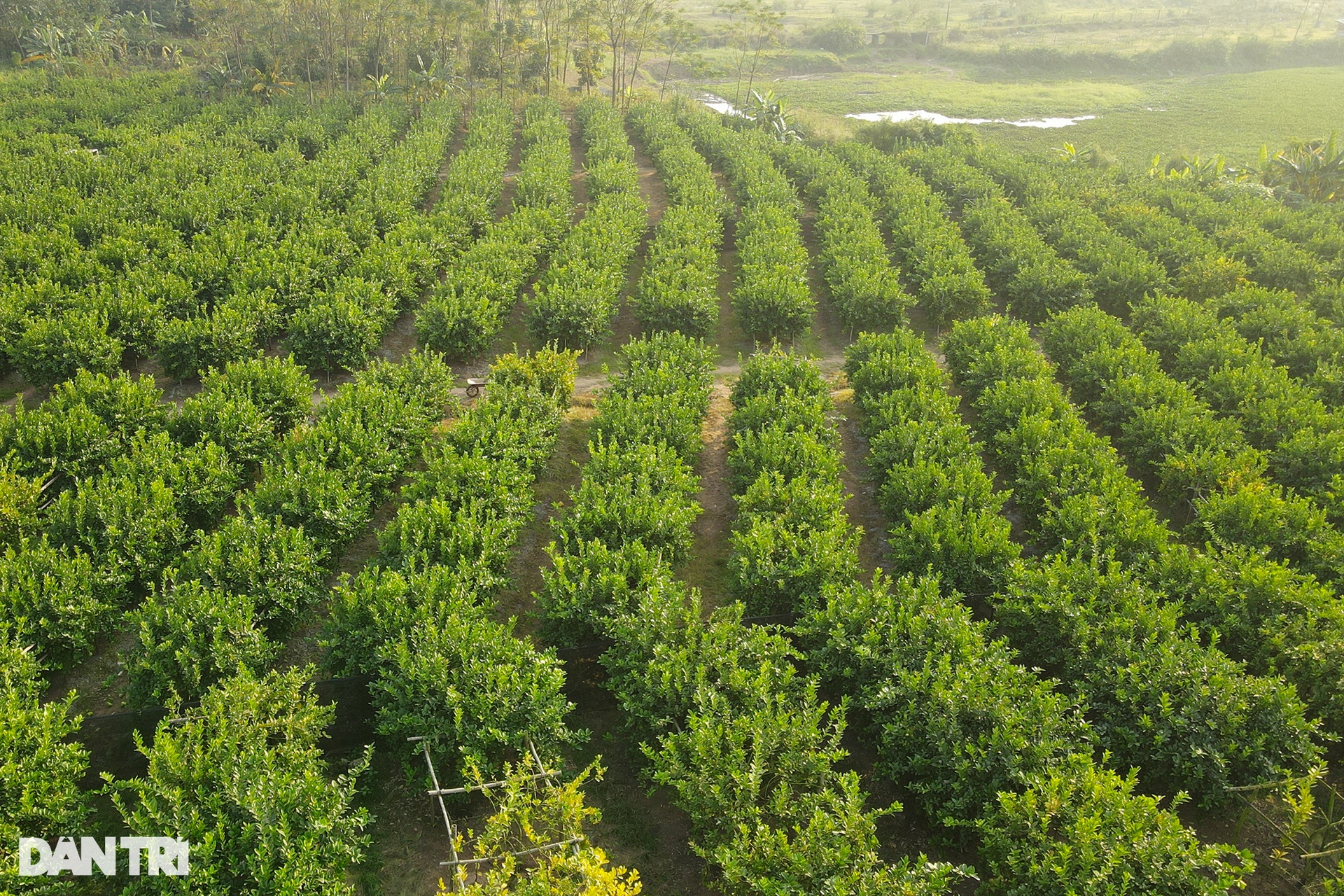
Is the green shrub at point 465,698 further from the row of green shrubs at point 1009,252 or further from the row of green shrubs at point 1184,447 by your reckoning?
the row of green shrubs at point 1009,252

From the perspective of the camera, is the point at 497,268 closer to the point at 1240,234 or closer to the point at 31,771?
the point at 31,771

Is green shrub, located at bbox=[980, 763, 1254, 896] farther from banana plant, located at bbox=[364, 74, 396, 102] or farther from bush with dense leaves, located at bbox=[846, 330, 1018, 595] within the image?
banana plant, located at bbox=[364, 74, 396, 102]

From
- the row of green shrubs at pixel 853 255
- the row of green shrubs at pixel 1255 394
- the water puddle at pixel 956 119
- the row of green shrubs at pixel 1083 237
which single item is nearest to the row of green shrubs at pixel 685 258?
the row of green shrubs at pixel 853 255

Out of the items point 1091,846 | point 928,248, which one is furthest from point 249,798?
point 928,248

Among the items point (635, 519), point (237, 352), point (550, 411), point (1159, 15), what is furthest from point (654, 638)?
point (1159, 15)

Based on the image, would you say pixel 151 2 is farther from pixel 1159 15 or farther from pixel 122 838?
pixel 1159 15
